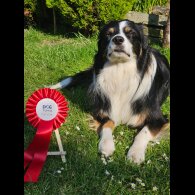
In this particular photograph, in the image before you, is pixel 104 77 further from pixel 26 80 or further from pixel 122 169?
pixel 26 80

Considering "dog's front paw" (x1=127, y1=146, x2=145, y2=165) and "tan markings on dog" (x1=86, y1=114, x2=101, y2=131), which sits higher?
"tan markings on dog" (x1=86, y1=114, x2=101, y2=131)

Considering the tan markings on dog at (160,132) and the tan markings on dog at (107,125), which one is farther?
the tan markings on dog at (107,125)

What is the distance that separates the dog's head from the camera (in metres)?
4.39

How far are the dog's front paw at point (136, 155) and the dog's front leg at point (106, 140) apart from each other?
187mm

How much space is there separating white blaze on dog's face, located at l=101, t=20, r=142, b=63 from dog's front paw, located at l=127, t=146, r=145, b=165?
956 mm

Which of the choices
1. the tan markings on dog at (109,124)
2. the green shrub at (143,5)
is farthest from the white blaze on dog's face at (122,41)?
the green shrub at (143,5)

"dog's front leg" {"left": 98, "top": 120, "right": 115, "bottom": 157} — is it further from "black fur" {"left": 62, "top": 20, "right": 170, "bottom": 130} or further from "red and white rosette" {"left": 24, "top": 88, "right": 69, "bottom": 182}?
"red and white rosette" {"left": 24, "top": 88, "right": 69, "bottom": 182}

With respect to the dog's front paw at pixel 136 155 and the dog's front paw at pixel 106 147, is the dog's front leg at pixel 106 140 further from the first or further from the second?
the dog's front paw at pixel 136 155

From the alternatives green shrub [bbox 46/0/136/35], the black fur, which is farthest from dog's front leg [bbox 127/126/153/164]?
green shrub [bbox 46/0/136/35]

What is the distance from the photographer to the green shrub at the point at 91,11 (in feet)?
25.4

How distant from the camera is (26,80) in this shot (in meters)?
6.18
